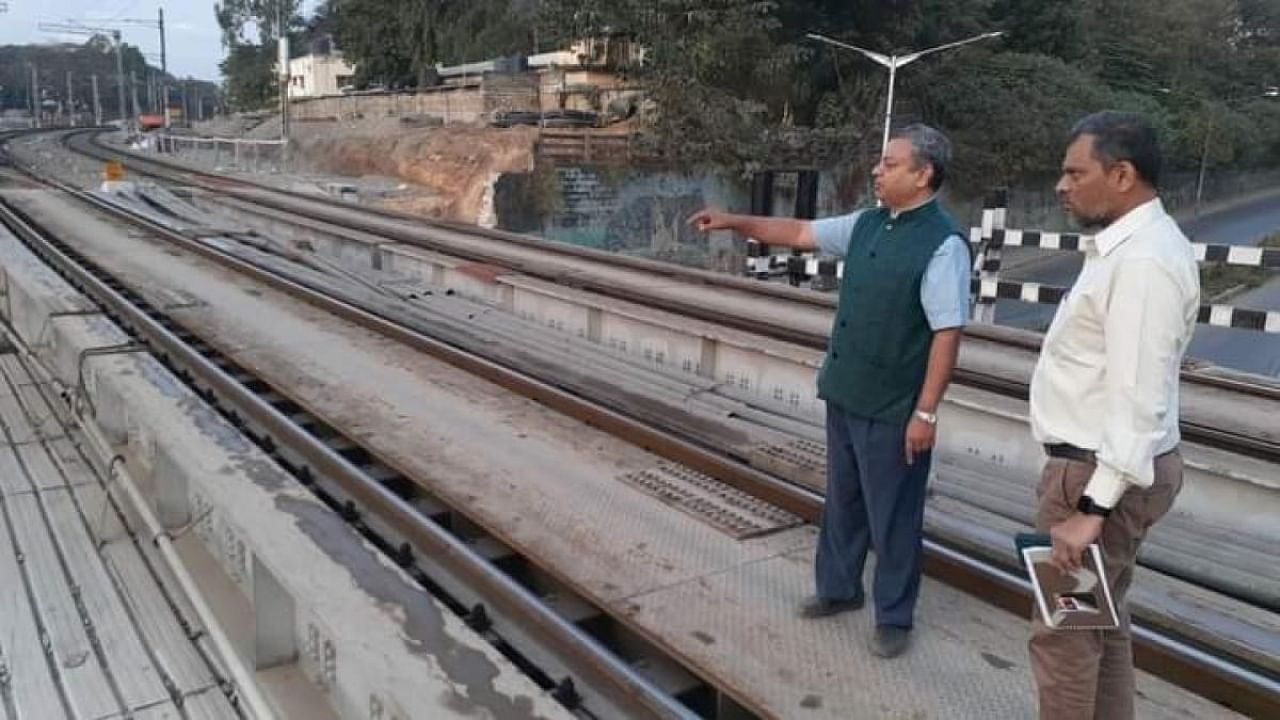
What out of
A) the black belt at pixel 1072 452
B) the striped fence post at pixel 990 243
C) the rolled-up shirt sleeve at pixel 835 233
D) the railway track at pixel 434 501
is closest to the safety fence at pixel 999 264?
the striped fence post at pixel 990 243

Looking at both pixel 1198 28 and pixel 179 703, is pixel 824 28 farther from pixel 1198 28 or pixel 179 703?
pixel 1198 28

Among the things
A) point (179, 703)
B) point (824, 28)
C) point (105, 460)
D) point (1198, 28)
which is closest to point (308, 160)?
point (824, 28)

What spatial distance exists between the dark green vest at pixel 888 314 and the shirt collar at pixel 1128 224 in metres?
0.74

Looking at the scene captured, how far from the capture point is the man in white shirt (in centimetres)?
218

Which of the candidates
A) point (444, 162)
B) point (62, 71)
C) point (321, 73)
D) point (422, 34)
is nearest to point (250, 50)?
point (321, 73)

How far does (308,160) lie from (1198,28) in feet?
171

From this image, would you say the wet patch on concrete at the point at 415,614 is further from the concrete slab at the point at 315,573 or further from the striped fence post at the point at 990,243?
the striped fence post at the point at 990,243

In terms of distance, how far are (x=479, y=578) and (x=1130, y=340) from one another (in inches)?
104

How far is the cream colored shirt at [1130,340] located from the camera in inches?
85.4

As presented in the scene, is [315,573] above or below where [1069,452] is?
below

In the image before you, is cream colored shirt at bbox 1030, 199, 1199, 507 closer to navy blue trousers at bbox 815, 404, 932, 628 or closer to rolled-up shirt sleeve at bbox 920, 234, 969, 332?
rolled-up shirt sleeve at bbox 920, 234, 969, 332

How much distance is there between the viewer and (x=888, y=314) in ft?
10.2

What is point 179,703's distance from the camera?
3666mm

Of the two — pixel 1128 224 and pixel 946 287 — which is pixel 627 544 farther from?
pixel 1128 224
